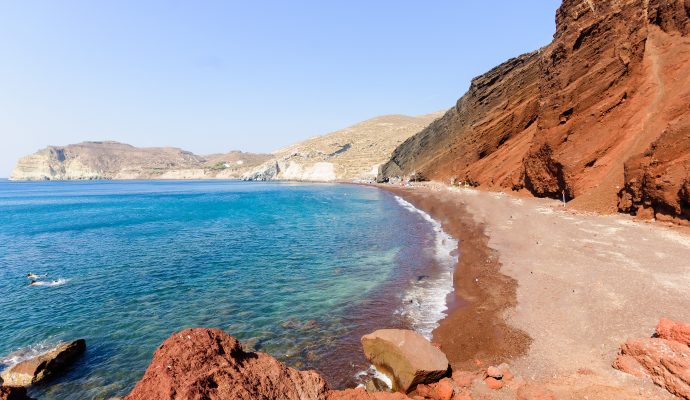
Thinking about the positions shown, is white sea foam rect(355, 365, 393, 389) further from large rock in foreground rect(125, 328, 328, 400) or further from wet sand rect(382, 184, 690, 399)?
large rock in foreground rect(125, 328, 328, 400)

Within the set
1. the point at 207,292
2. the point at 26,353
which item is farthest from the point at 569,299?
the point at 26,353

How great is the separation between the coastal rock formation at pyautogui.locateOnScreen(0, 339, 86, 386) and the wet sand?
13721 millimetres

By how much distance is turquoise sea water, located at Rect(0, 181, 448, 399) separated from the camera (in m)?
13.1

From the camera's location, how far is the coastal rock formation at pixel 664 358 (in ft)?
26.6

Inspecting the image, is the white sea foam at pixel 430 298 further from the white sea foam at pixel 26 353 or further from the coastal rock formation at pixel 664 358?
the white sea foam at pixel 26 353

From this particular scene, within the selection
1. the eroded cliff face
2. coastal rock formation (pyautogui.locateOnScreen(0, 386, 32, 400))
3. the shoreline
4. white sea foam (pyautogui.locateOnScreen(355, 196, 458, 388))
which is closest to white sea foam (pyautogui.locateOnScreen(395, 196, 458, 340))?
white sea foam (pyautogui.locateOnScreen(355, 196, 458, 388))

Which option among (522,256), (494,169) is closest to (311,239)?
(522,256)

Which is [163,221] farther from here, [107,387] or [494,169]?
[494,169]

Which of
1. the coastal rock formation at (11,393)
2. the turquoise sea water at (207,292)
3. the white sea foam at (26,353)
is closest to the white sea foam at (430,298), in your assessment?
the turquoise sea water at (207,292)

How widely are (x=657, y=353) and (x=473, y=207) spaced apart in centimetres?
3432

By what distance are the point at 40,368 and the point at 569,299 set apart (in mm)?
19768

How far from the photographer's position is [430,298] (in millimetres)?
17797

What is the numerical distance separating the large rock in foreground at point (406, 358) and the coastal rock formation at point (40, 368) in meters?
11.0

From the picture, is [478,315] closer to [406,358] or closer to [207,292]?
[406,358]
